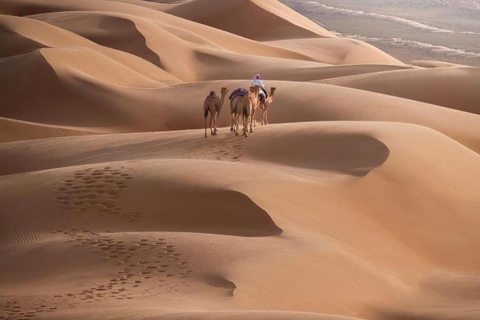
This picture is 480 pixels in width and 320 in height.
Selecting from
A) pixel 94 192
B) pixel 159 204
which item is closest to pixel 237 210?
pixel 159 204

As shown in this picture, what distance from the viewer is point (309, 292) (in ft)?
29.6

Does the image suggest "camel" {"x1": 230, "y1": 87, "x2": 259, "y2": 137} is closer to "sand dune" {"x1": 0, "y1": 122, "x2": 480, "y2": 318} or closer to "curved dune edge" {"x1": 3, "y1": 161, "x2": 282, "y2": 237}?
"sand dune" {"x1": 0, "y1": 122, "x2": 480, "y2": 318}

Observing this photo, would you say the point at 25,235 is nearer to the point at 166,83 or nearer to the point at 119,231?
the point at 119,231

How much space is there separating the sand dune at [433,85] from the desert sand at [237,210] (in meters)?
0.29

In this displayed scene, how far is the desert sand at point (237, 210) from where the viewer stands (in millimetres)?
8859

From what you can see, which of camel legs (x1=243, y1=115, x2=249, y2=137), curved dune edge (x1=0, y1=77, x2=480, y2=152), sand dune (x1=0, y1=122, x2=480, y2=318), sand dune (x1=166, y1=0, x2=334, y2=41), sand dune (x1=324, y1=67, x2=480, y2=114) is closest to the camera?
sand dune (x1=0, y1=122, x2=480, y2=318)

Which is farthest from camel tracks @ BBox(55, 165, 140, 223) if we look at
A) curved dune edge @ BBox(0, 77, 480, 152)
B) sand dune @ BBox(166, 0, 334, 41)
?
sand dune @ BBox(166, 0, 334, 41)

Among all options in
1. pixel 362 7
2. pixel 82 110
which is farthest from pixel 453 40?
pixel 82 110

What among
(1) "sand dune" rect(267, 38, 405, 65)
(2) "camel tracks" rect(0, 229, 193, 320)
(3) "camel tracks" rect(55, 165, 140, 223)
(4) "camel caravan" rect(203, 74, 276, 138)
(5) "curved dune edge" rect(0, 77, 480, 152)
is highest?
(4) "camel caravan" rect(203, 74, 276, 138)

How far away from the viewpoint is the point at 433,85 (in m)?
23.8

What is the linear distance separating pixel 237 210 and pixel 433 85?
13.7 meters

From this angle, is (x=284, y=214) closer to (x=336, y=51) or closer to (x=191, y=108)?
(x=191, y=108)

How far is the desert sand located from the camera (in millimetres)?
8859

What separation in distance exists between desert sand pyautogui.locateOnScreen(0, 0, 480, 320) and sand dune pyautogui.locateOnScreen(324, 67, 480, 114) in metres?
0.29
